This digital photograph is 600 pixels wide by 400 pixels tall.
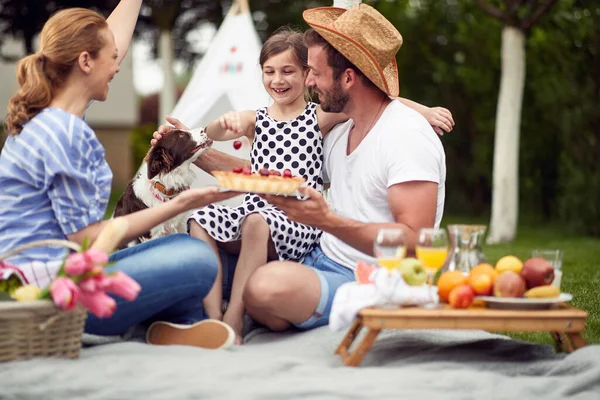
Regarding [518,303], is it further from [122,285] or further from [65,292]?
[65,292]

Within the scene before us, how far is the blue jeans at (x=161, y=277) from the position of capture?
355cm

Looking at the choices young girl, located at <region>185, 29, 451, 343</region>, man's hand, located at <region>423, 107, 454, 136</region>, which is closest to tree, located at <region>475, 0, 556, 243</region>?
young girl, located at <region>185, 29, 451, 343</region>

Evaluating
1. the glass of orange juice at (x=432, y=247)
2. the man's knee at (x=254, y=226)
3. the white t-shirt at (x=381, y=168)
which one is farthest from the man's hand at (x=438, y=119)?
the glass of orange juice at (x=432, y=247)

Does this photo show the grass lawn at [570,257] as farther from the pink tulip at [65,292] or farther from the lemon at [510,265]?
the pink tulip at [65,292]

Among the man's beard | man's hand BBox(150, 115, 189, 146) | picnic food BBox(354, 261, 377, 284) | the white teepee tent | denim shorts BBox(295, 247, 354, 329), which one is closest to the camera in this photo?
picnic food BBox(354, 261, 377, 284)

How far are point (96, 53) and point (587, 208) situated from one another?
7.37 meters

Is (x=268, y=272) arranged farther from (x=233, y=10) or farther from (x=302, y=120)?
(x=233, y=10)

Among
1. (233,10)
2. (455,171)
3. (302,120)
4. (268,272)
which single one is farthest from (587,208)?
(268,272)

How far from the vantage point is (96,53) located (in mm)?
3555

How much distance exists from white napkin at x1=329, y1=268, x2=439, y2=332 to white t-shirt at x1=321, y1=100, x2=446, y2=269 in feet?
1.80

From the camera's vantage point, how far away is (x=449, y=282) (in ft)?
10.9

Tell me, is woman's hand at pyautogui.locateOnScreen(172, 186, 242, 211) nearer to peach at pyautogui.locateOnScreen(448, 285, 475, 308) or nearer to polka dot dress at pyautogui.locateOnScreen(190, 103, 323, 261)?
polka dot dress at pyautogui.locateOnScreen(190, 103, 323, 261)

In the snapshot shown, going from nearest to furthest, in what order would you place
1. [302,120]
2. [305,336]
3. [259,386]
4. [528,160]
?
1. [259,386]
2. [305,336]
3. [302,120]
4. [528,160]

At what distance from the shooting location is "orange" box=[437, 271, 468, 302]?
3.32 meters
